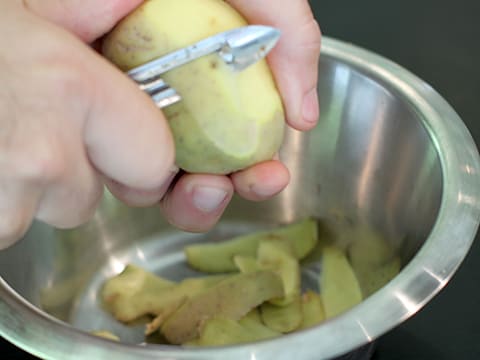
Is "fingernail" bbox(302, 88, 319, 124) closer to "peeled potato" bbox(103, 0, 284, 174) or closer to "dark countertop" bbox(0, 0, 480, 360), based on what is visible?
"peeled potato" bbox(103, 0, 284, 174)

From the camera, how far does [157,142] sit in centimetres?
49

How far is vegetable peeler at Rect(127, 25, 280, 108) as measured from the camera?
0.51 meters

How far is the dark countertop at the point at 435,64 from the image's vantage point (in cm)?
72

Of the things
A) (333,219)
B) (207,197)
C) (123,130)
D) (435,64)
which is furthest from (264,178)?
(435,64)

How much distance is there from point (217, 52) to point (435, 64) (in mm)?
553

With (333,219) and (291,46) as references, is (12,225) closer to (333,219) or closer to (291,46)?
(291,46)

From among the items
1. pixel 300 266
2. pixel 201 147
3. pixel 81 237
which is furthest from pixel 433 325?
pixel 81 237

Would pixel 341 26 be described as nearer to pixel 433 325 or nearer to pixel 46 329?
pixel 433 325

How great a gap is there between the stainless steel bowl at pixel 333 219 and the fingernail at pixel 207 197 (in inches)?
6.2

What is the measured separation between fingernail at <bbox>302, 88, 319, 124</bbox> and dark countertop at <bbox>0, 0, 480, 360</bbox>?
9.8 inches

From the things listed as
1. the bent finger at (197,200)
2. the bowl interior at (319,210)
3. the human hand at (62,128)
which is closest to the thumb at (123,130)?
the human hand at (62,128)

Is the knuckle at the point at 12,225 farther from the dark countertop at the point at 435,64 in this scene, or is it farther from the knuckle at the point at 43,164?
the dark countertop at the point at 435,64

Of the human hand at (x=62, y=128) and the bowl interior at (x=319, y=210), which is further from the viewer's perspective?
the bowl interior at (x=319, y=210)

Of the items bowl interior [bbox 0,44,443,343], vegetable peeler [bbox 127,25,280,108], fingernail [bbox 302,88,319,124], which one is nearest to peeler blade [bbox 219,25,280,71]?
vegetable peeler [bbox 127,25,280,108]
